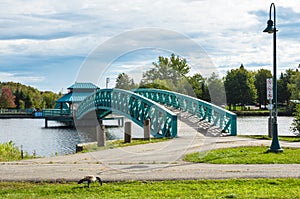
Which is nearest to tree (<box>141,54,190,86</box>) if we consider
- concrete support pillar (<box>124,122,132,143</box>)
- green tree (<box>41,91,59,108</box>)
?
concrete support pillar (<box>124,122,132,143</box>)

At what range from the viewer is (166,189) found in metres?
10.3

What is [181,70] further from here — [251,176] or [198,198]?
[198,198]

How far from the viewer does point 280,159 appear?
1438cm

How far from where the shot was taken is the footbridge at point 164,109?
25.4m

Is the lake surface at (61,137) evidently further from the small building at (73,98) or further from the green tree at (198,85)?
the small building at (73,98)

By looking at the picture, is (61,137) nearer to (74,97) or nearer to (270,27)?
(74,97)

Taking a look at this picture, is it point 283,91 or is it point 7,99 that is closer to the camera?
point 283,91

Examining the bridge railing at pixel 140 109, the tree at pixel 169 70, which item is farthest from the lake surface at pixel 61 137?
the tree at pixel 169 70

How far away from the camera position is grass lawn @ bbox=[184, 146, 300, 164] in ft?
46.4

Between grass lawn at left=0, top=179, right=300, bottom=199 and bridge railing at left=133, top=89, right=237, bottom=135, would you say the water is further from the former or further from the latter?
grass lawn at left=0, top=179, right=300, bottom=199

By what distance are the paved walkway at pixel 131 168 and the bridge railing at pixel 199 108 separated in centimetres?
805

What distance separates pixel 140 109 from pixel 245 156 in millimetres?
17655

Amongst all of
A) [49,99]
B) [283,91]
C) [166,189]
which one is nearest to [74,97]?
[283,91]

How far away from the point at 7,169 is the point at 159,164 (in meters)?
4.39
